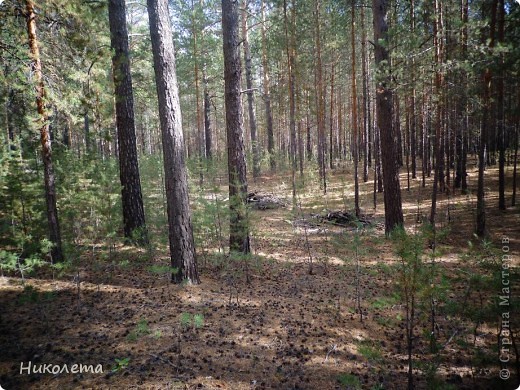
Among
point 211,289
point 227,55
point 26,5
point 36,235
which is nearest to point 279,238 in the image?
point 211,289

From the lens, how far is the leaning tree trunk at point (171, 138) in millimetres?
5531

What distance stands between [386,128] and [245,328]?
284 inches

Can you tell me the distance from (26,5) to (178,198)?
4.45 meters

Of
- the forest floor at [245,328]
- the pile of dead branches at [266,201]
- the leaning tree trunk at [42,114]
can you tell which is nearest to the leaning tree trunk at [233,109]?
the forest floor at [245,328]

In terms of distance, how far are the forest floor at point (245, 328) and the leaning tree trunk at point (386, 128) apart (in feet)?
8.59

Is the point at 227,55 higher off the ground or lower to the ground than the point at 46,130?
higher

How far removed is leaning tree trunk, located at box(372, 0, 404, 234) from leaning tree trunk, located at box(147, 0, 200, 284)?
19.2ft

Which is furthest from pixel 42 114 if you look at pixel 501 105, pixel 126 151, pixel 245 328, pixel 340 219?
pixel 501 105

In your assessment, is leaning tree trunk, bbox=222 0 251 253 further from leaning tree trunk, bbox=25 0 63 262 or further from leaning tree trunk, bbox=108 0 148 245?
leaning tree trunk, bbox=25 0 63 262

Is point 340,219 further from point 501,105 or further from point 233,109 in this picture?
point 501,105

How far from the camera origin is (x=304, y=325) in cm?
508

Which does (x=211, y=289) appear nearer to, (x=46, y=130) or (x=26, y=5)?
(x=46, y=130)

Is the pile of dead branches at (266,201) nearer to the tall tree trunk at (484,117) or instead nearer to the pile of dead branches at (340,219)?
the pile of dead branches at (340,219)

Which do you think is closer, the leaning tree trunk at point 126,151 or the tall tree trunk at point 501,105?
the leaning tree trunk at point 126,151
